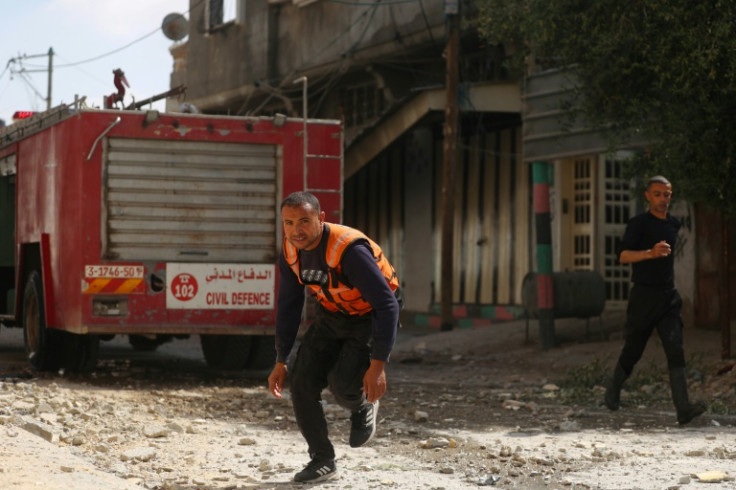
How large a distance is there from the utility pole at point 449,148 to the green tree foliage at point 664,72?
523 centimetres

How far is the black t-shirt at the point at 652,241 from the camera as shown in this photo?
402 inches

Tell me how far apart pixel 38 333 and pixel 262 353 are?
8.24 ft

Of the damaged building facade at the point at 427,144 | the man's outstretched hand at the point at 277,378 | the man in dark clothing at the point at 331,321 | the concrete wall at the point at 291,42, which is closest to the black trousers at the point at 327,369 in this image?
the man in dark clothing at the point at 331,321

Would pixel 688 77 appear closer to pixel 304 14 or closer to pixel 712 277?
pixel 712 277

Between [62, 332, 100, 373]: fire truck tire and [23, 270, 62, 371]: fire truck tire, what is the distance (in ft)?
0.29

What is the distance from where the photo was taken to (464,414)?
11.3 meters

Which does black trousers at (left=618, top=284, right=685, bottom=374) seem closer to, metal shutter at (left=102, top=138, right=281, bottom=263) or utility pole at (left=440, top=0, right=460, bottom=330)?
metal shutter at (left=102, top=138, right=281, bottom=263)

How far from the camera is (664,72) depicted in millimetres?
13008

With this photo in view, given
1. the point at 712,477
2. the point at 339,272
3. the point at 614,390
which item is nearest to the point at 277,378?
the point at 339,272

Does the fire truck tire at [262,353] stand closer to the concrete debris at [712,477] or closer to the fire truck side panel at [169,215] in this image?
the fire truck side panel at [169,215]

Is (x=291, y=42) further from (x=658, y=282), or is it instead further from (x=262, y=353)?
(x=658, y=282)

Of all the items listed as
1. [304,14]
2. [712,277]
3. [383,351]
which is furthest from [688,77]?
[304,14]

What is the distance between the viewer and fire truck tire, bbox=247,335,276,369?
1474 centimetres

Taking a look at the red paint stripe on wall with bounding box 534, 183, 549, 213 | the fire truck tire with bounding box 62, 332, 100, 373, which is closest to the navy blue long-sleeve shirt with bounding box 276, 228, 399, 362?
the fire truck tire with bounding box 62, 332, 100, 373
